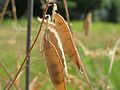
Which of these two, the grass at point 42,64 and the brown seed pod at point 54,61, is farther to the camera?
the grass at point 42,64

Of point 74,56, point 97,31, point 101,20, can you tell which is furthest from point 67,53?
point 101,20

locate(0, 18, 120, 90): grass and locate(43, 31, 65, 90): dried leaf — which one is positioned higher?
locate(43, 31, 65, 90): dried leaf

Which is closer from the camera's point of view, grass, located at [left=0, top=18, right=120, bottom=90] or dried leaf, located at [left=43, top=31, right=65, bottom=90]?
dried leaf, located at [left=43, top=31, right=65, bottom=90]

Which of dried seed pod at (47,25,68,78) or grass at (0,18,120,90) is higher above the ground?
dried seed pod at (47,25,68,78)

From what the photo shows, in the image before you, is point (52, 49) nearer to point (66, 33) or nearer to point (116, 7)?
point (66, 33)

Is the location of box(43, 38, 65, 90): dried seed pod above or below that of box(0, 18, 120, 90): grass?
above

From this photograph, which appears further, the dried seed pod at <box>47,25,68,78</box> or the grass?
the grass
